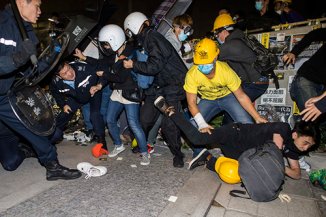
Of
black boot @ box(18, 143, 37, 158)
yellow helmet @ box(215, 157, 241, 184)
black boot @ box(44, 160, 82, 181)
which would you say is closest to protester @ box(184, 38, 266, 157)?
yellow helmet @ box(215, 157, 241, 184)

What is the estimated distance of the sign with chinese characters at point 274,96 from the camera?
178 inches

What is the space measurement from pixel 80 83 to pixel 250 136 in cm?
271

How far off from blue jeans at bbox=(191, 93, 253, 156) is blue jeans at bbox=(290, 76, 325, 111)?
2.63 ft

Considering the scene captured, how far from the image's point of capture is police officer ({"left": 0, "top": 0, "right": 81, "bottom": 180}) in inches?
108

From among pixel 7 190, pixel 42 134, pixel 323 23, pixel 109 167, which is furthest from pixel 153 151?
pixel 323 23

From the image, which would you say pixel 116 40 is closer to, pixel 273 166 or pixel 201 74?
pixel 201 74

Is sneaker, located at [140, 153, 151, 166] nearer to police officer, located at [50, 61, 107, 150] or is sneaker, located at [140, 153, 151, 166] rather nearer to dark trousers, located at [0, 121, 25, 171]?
police officer, located at [50, 61, 107, 150]

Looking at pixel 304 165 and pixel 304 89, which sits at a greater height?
pixel 304 89

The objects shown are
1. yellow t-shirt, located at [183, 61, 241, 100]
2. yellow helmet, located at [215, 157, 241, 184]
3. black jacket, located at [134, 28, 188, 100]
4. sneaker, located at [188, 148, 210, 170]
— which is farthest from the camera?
sneaker, located at [188, 148, 210, 170]

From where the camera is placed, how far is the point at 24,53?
2715mm

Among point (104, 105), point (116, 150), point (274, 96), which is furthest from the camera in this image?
point (104, 105)

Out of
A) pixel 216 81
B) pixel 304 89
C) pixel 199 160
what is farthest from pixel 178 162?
pixel 304 89

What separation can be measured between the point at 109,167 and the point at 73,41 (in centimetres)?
244

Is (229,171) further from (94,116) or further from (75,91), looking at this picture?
(75,91)
